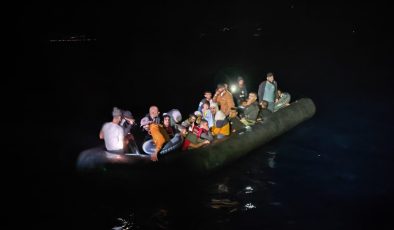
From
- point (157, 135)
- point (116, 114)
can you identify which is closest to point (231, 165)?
point (157, 135)

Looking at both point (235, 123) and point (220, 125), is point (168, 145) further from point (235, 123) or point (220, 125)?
point (235, 123)

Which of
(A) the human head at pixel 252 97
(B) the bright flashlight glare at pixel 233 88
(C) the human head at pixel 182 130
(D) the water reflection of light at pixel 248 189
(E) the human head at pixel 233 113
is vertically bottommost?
(D) the water reflection of light at pixel 248 189

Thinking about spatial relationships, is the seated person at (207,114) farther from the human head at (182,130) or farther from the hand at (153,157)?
the hand at (153,157)

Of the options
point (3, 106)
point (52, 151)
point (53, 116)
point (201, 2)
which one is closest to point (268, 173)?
point (52, 151)

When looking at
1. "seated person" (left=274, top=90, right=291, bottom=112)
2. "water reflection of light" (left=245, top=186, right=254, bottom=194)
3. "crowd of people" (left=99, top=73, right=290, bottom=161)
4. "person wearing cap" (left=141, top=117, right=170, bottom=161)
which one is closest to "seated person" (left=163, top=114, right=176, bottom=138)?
"crowd of people" (left=99, top=73, right=290, bottom=161)

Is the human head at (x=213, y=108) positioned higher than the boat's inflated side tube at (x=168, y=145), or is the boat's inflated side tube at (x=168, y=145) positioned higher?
the human head at (x=213, y=108)

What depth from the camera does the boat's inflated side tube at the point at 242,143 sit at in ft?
35.3

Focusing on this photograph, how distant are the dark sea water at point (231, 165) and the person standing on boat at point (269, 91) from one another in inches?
56.3

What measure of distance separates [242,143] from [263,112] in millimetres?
2546

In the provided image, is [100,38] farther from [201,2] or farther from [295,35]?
[295,35]

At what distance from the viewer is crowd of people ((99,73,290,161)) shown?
35.1 ft

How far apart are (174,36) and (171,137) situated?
59.8 m

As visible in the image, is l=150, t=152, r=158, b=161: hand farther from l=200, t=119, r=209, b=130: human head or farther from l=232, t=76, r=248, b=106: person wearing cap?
l=232, t=76, r=248, b=106: person wearing cap

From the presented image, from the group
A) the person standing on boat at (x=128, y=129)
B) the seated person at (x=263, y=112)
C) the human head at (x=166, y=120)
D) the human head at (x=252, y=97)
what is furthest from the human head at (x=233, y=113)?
the person standing on boat at (x=128, y=129)
